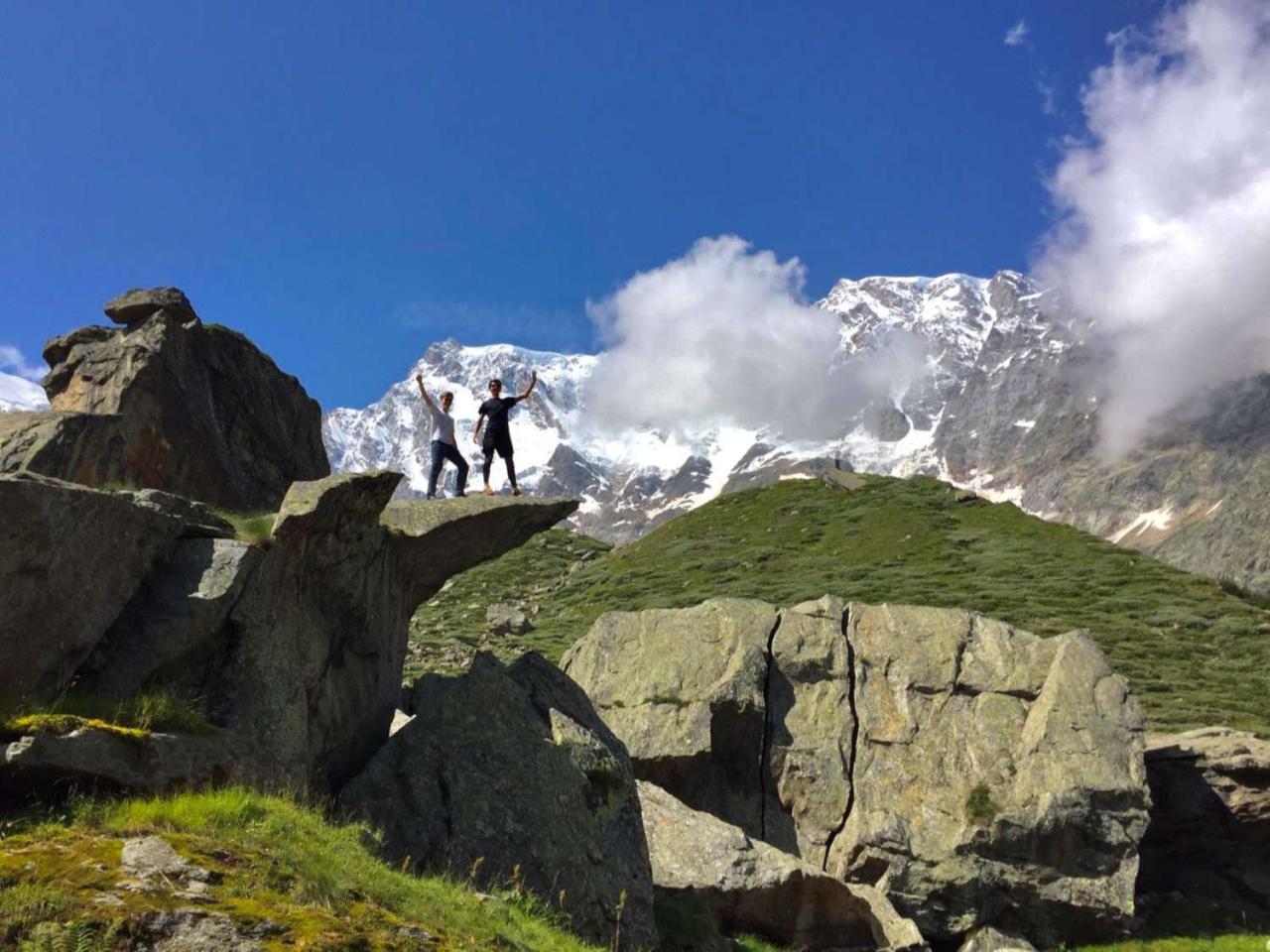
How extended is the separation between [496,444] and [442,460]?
1438mm

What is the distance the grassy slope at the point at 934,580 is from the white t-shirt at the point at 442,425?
924 inches

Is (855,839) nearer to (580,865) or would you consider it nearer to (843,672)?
(843,672)

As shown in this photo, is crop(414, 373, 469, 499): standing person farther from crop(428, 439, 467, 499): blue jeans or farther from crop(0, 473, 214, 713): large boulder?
crop(0, 473, 214, 713): large boulder

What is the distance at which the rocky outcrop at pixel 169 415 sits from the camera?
71.6 feet

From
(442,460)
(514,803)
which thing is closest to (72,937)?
(514,803)

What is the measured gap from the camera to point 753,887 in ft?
65.5

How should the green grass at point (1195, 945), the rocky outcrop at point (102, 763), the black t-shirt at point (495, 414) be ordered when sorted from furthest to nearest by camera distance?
1. the black t-shirt at point (495, 414)
2. the green grass at point (1195, 945)
3. the rocky outcrop at point (102, 763)

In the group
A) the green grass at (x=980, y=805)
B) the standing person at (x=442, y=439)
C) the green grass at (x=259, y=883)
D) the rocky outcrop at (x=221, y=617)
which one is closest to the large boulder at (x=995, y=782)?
the green grass at (x=980, y=805)

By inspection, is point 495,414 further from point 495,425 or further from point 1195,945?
point 1195,945

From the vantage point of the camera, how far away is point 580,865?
16.3 m

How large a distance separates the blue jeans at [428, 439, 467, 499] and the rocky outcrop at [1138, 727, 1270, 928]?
2096cm

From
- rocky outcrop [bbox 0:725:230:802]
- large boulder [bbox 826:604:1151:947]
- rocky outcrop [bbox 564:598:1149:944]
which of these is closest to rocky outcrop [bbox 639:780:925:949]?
large boulder [bbox 826:604:1151:947]

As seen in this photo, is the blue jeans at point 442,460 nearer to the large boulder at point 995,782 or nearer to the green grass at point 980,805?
the large boulder at point 995,782

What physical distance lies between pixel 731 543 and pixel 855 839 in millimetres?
54395
